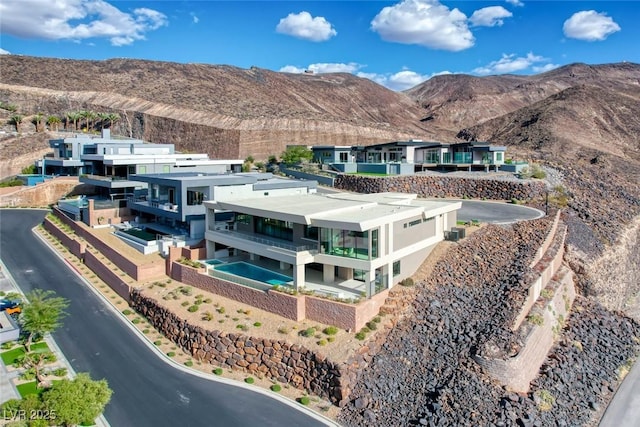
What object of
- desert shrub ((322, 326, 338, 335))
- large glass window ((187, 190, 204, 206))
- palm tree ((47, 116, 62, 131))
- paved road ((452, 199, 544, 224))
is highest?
palm tree ((47, 116, 62, 131))

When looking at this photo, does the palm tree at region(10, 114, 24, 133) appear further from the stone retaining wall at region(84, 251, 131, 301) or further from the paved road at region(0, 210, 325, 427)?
the paved road at region(0, 210, 325, 427)

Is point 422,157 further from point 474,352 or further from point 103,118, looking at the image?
point 103,118

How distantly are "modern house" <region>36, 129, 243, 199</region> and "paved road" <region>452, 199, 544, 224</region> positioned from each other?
2144 centimetres

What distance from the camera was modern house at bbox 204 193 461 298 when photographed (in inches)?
945

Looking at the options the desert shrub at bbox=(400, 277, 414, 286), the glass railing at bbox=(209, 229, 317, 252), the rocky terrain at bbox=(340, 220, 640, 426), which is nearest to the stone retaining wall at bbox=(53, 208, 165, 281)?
the glass railing at bbox=(209, 229, 317, 252)

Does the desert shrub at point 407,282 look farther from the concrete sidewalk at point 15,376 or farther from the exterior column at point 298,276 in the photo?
the concrete sidewalk at point 15,376

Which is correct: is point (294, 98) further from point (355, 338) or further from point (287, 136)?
point (355, 338)

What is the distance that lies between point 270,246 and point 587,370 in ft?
54.7

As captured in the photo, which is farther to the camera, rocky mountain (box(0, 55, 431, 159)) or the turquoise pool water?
rocky mountain (box(0, 55, 431, 159))

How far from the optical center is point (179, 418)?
59.5 feet

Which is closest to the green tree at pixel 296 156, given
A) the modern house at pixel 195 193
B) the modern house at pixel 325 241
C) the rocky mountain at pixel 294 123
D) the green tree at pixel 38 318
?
the rocky mountain at pixel 294 123

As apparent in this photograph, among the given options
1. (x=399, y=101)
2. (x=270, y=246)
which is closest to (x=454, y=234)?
(x=270, y=246)

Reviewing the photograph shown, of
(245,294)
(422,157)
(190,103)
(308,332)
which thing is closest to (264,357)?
(308,332)

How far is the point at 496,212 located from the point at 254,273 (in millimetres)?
19907
